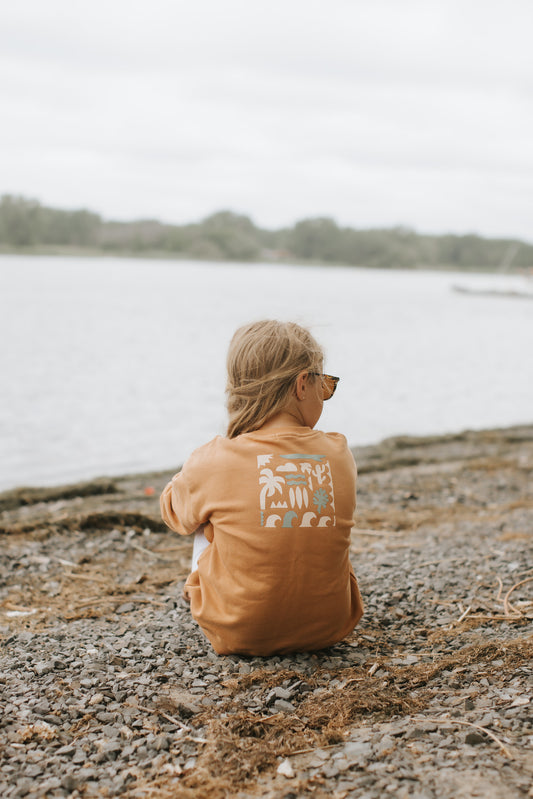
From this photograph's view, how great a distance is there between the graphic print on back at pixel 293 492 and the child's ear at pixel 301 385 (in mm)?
275

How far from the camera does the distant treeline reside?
263ft

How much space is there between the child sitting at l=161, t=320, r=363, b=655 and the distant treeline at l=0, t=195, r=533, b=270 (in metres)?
77.8

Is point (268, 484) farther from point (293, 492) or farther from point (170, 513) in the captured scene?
point (170, 513)

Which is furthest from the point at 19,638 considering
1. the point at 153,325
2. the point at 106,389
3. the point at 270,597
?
the point at 153,325

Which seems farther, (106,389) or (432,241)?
(432,241)

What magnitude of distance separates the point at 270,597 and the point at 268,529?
0.32 m

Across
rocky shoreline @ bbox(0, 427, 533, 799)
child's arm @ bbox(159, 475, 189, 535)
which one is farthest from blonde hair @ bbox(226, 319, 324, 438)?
rocky shoreline @ bbox(0, 427, 533, 799)

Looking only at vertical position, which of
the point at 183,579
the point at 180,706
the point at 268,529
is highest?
the point at 268,529

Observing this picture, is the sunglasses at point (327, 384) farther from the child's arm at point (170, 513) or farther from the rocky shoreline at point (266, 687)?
the rocky shoreline at point (266, 687)

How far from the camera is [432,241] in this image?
114188mm

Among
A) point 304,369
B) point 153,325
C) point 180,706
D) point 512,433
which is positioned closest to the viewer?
point 180,706

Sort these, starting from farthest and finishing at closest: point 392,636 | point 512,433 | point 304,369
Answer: point 512,433 → point 392,636 → point 304,369

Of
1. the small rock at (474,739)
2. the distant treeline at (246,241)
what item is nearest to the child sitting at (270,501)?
the small rock at (474,739)

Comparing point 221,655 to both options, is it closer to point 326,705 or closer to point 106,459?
point 326,705
